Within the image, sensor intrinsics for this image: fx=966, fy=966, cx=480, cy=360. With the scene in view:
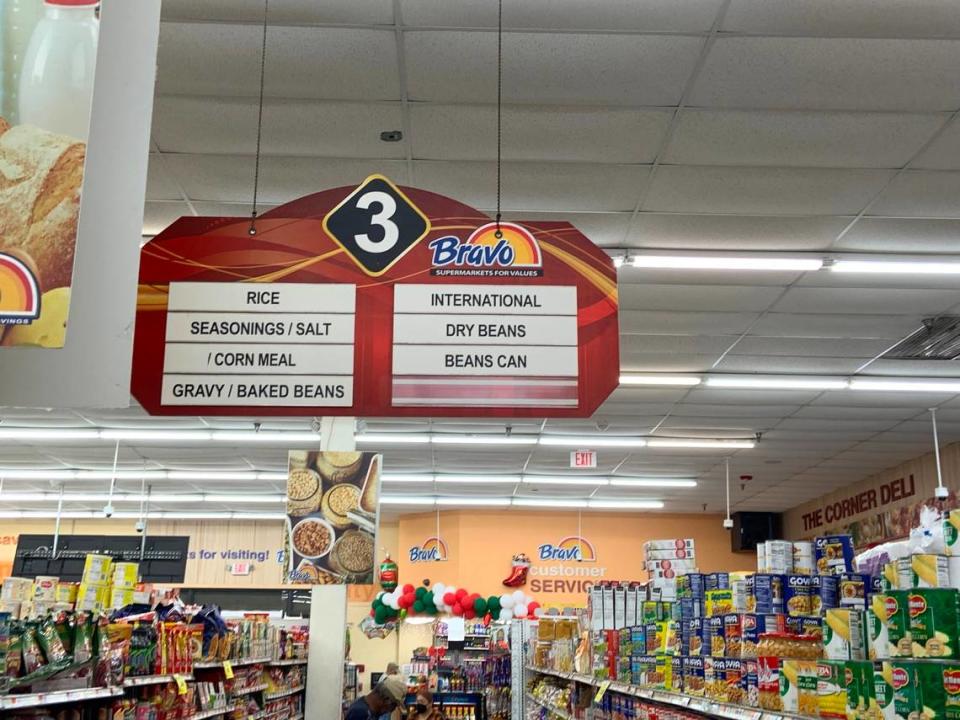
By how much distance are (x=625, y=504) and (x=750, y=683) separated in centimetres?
1430

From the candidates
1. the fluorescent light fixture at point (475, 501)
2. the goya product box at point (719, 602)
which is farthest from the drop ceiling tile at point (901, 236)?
the fluorescent light fixture at point (475, 501)

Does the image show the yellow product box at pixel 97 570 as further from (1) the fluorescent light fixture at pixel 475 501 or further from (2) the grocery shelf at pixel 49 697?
(1) the fluorescent light fixture at pixel 475 501

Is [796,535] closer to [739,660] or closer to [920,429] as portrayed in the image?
[920,429]

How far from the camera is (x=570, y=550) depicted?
1841 cm

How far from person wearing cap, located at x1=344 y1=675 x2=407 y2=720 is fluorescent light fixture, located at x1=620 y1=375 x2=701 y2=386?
13.0 ft

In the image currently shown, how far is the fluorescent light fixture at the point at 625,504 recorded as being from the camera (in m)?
17.4

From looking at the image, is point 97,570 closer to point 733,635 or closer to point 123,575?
point 123,575

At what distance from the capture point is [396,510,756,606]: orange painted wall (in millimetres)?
18094

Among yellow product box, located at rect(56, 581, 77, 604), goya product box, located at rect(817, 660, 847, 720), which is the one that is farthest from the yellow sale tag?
yellow product box, located at rect(56, 581, 77, 604)

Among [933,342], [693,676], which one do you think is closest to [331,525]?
[693,676]

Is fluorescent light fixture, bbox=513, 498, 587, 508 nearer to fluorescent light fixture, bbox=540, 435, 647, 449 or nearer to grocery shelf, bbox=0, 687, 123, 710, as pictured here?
fluorescent light fixture, bbox=540, 435, 647, 449

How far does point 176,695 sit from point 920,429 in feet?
31.0

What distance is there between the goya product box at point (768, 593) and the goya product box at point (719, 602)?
47cm

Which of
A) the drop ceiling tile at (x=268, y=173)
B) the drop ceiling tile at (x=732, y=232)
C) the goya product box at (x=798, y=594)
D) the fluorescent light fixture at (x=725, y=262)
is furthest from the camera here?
the fluorescent light fixture at (x=725, y=262)
